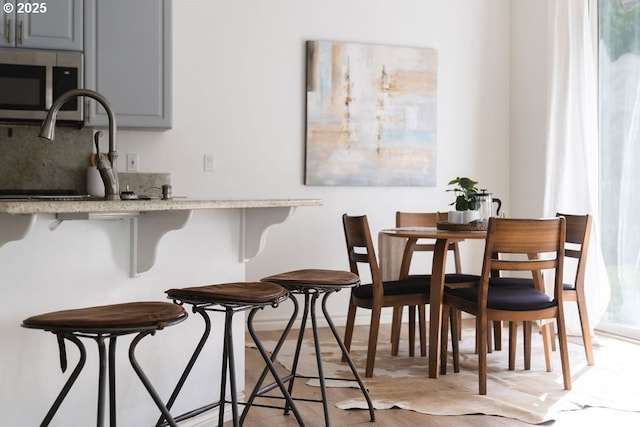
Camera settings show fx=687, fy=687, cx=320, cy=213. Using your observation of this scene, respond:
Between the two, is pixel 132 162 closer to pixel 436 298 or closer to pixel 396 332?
pixel 396 332

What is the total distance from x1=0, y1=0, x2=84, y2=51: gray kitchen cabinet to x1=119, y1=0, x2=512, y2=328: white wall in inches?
29.6

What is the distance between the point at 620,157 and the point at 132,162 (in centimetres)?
326

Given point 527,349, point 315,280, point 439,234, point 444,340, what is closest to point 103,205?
point 315,280

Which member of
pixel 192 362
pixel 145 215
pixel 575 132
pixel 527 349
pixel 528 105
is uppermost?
pixel 528 105

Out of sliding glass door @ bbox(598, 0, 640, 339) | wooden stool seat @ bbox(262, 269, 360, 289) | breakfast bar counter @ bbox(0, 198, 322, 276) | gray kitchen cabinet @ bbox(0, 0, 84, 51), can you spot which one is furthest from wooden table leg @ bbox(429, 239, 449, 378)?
gray kitchen cabinet @ bbox(0, 0, 84, 51)

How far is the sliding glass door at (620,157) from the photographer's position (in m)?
4.49

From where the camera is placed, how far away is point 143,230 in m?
2.34

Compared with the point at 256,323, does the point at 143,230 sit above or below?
above

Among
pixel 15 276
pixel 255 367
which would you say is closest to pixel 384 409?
pixel 255 367

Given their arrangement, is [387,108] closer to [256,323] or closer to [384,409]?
[256,323]

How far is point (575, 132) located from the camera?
4715 millimetres

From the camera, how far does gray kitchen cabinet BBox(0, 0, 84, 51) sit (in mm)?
3885

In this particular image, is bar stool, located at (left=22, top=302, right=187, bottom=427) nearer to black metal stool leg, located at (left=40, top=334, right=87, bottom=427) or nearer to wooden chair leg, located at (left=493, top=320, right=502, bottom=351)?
black metal stool leg, located at (left=40, top=334, right=87, bottom=427)

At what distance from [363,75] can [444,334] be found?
7.34ft
